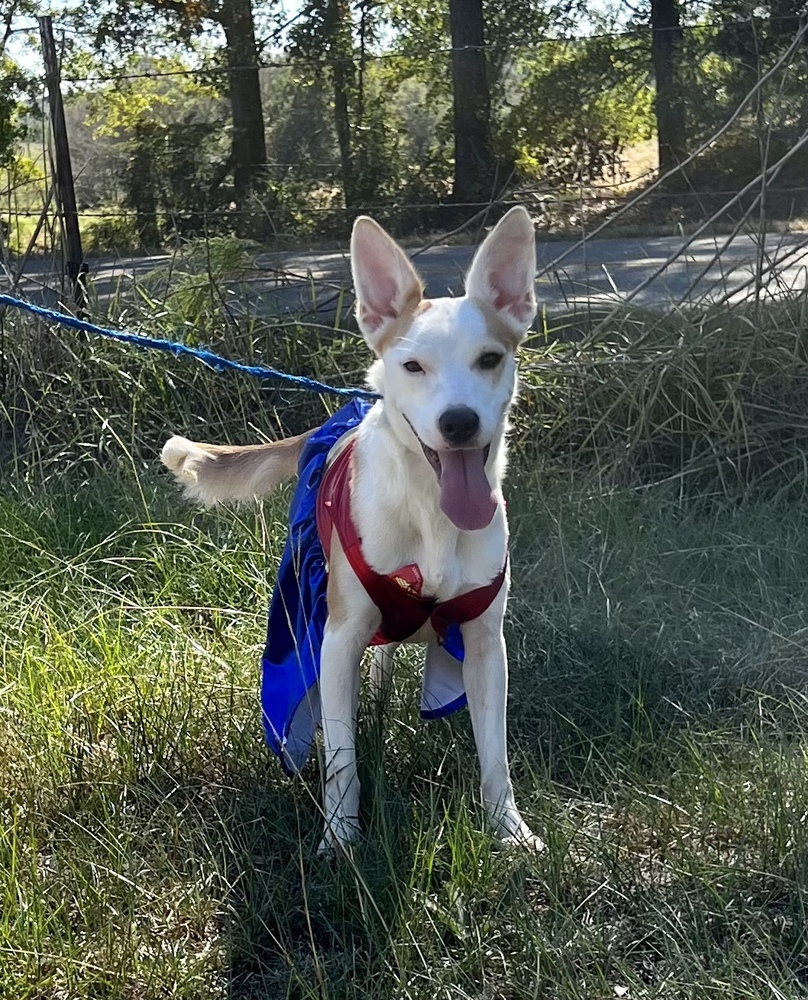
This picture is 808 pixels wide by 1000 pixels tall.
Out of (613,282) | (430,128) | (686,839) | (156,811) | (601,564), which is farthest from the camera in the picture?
(430,128)

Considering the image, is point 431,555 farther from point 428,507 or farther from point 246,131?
point 246,131

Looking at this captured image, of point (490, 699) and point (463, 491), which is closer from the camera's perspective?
point (463, 491)

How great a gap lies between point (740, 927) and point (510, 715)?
3.64 feet

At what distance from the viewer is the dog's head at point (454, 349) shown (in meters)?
2.64

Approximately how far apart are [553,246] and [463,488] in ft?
12.9

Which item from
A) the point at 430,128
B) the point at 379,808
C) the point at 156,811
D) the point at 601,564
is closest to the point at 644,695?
the point at 601,564

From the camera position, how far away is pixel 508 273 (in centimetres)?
299

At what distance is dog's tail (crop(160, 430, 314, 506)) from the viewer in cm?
363

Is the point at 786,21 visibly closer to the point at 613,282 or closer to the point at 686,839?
the point at 613,282

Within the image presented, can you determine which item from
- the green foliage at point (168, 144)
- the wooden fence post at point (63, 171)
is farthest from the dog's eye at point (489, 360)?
the green foliage at point (168, 144)

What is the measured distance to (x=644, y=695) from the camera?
11.4 feet

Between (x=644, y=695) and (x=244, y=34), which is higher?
(x=244, y=34)

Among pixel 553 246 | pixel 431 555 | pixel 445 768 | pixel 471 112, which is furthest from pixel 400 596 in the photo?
pixel 471 112

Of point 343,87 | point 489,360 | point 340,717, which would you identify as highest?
point 343,87
